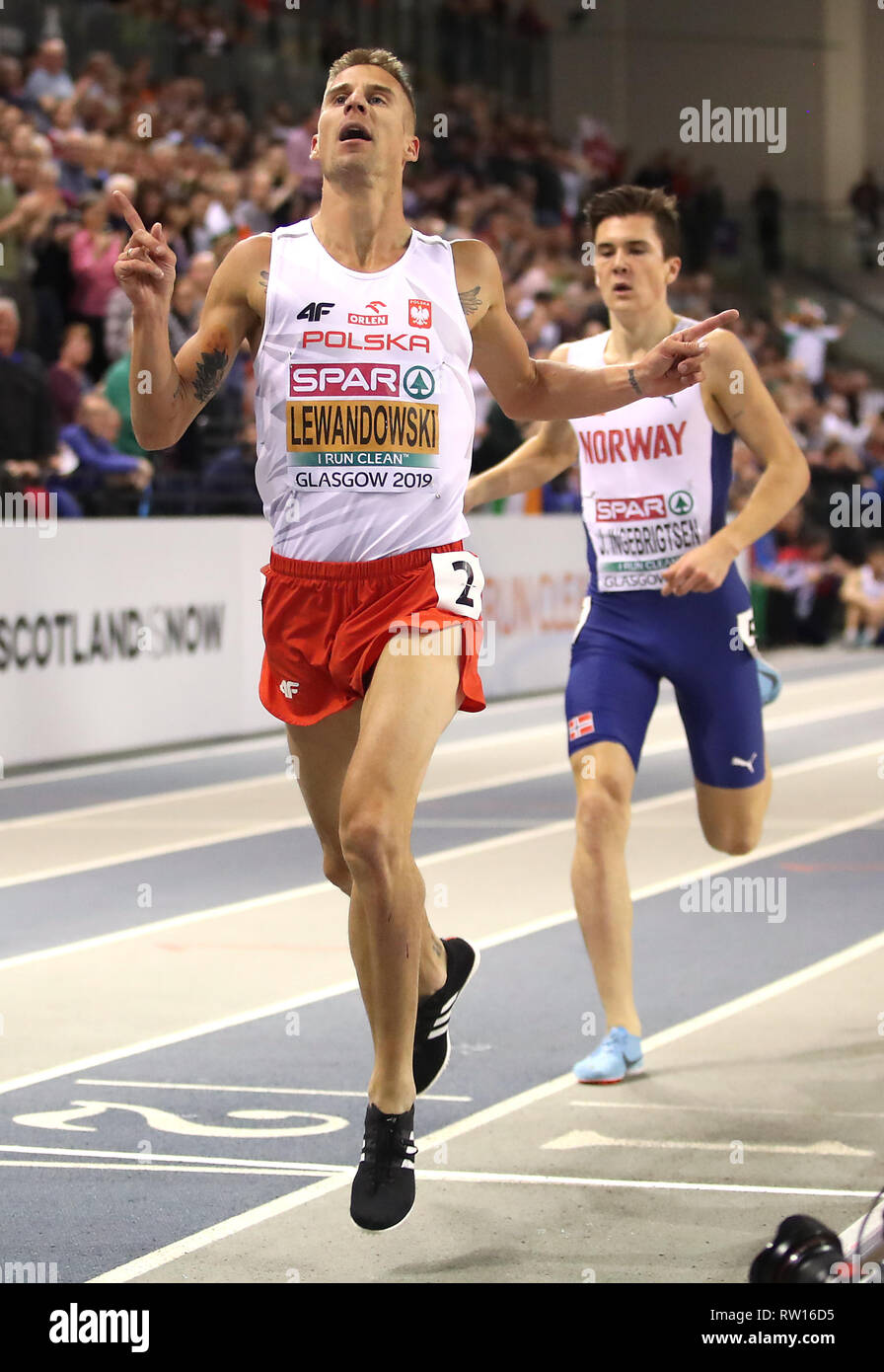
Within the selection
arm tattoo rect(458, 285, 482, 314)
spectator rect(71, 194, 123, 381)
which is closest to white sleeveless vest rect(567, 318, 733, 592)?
arm tattoo rect(458, 285, 482, 314)

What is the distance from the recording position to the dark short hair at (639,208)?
6480 millimetres

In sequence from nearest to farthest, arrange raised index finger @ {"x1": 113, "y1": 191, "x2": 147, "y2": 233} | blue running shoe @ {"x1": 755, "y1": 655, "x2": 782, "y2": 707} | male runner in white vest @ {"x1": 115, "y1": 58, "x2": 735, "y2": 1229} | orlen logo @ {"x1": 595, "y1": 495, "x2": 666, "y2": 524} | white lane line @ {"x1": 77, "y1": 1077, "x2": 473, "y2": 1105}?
raised index finger @ {"x1": 113, "y1": 191, "x2": 147, "y2": 233} → male runner in white vest @ {"x1": 115, "y1": 58, "x2": 735, "y2": 1229} → white lane line @ {"x1": 77, "y1": 1077, "x2": 473, "y2": 1105} → orlen logo @ {"x1": 595, "y1": 495, "x2": 666, "y2": 524} → blue running shoe @ {"x1": 755, "y1": 655, "x2": 782, "y2": 707}

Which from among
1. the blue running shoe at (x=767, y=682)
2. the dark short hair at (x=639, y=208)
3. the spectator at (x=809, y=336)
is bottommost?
the blue running shoe at (x=767, y=682)

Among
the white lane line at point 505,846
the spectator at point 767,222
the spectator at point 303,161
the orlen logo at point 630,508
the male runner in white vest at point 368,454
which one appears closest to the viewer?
the male runner in white vest at point 368,454

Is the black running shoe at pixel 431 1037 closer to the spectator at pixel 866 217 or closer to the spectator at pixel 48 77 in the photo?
the spectator at pixel 48 77

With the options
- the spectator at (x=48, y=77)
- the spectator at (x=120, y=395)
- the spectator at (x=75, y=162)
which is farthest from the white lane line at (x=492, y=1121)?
the spectator at (x=48, y=77)

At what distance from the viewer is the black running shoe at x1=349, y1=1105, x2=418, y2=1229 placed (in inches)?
173

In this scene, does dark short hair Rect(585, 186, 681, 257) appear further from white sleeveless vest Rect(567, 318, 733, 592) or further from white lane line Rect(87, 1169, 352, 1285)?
white lane line Rect(87, 1169, 352, 1285)

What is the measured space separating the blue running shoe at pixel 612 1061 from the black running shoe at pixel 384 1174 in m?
1.45

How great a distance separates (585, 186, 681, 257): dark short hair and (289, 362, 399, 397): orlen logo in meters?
1.89

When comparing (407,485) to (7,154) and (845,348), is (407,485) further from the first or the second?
(845,348)

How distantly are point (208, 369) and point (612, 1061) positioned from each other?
235 cm

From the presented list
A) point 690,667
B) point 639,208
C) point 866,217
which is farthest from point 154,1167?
point 866,217

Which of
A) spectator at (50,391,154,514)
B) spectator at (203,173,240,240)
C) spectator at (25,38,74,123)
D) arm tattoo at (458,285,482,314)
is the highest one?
spectator at (25,38,74,123)
